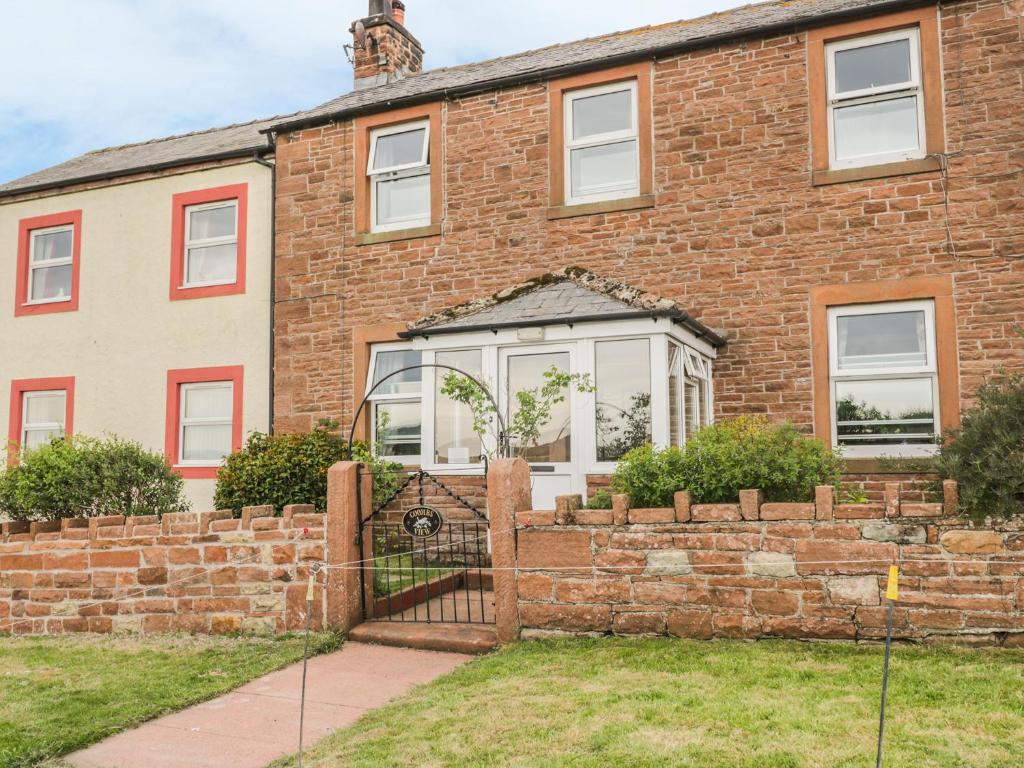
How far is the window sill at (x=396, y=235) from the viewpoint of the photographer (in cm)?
1223

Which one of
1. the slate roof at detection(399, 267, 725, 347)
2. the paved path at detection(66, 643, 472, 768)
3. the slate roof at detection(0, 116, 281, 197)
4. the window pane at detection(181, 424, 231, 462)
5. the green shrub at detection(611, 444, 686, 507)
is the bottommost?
the paved path at detection(66, 643, 472, 768)

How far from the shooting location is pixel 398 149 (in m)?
12.8

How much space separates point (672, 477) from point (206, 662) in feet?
13.4

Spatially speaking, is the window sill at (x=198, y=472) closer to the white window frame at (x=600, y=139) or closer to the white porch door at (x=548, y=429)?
the white porch door at (x=548, y=429)

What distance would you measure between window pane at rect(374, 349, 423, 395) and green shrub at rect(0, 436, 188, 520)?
3202mm

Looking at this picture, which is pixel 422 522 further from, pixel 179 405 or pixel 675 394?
pixel 179 405

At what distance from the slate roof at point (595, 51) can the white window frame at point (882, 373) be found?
11.3 ft

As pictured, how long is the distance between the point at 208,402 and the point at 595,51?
7835mm

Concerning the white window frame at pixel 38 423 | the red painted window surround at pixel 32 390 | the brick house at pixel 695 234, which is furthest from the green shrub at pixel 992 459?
the white window frame at pixel 38 423

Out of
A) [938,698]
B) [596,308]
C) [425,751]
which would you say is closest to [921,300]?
[596,308]

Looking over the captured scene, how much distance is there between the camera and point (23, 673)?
23.5ft

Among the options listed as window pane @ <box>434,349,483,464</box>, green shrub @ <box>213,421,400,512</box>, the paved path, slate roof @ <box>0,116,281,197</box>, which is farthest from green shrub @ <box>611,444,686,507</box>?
slate roof @ <box>0,116,281,197</box>

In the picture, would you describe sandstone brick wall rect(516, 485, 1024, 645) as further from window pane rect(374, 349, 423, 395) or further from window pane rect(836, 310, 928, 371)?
window pane rect(374, 349, 423, 395)

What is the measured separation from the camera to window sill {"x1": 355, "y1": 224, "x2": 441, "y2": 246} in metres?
12.2
